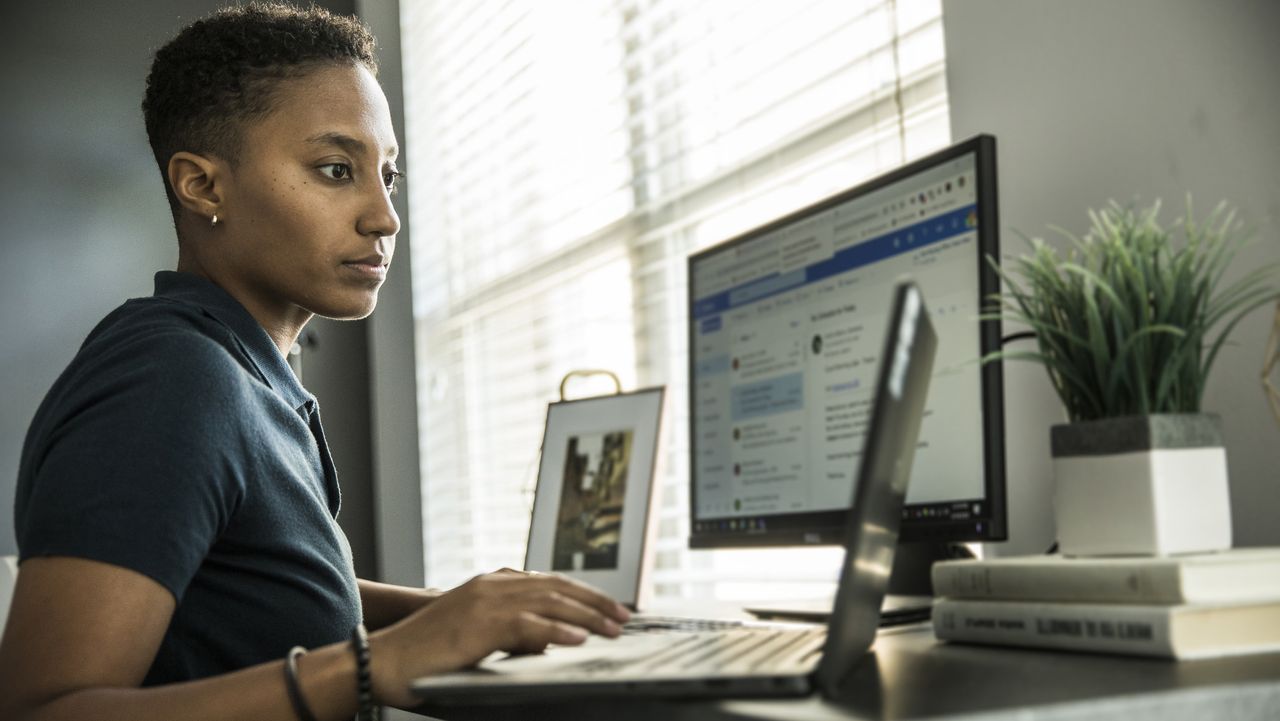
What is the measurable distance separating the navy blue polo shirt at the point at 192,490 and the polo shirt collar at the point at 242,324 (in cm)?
3

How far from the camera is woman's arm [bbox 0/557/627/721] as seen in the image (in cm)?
78

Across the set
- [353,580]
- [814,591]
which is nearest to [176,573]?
[353,580]

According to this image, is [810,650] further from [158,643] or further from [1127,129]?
[1127,129]

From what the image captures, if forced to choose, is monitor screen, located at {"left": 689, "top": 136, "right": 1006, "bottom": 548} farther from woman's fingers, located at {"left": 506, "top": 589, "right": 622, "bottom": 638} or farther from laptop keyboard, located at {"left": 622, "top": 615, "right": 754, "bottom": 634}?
woman's fingers, located at {"left": 506, "top": 589, "right": 622, "bottom": 638}

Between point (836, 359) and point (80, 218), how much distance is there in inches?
97.9

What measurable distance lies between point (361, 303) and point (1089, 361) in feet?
2.59

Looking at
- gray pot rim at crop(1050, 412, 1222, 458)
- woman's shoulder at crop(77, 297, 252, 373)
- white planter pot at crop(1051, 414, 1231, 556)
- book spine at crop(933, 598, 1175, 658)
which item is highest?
woman's shoulder at crop(77, 297, 252, 373)

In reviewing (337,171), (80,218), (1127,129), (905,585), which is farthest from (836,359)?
(80,218)

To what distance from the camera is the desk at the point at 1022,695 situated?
1.80ft

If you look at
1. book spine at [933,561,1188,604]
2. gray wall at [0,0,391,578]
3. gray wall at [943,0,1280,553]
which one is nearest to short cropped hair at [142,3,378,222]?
gray wall at [943,0,1280,553]

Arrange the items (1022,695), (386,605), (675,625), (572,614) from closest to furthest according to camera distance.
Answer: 1. (1022,695)
2. (572,614)
3. (675,625)
4. (386,605)

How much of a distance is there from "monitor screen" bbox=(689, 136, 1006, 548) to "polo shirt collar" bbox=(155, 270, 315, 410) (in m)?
0.50

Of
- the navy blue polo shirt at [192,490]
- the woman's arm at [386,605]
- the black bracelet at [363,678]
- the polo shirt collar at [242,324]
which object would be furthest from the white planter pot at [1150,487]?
the woman's arm at [386,605]

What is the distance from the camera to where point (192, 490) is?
86cm
